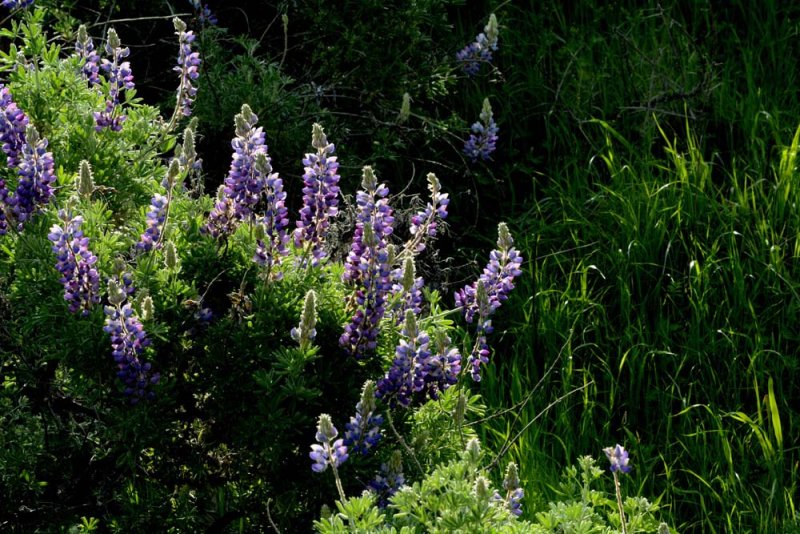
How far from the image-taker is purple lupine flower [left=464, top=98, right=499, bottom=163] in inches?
182

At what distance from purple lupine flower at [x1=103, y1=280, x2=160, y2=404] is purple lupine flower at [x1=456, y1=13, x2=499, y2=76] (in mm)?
2586

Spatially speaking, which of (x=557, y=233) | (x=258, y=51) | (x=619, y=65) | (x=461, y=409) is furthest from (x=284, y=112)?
(x=461, y=409)

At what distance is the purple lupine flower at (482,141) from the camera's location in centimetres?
461

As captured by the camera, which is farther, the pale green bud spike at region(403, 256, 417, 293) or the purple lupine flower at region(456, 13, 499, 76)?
the purple lupine flower at region(456, 13, 499, 76)

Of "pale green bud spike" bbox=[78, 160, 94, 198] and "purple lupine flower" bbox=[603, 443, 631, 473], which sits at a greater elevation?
"pale green bud spike" bbox=[78, 160, 94, 198]

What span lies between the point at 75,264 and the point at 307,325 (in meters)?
0.61

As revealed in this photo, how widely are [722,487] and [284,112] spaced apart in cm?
215

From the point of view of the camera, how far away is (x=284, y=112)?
14.2 feet

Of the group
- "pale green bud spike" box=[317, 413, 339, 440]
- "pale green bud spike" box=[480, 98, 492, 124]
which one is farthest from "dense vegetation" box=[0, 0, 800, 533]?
"pale green bud spike" box=[480, 98, 492, 124]

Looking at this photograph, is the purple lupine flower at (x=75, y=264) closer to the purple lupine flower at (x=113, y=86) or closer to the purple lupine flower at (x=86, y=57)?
the purple lupine flower at (x=113, y=86)

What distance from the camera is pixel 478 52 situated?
4941 millimetres

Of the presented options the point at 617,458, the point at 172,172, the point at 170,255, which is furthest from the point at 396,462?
the point at 172,172

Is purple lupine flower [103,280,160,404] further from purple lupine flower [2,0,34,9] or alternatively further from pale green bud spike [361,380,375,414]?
purple lupine flower [2,0,34,9]

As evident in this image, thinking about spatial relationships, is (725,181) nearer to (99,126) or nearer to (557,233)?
(557,233)
